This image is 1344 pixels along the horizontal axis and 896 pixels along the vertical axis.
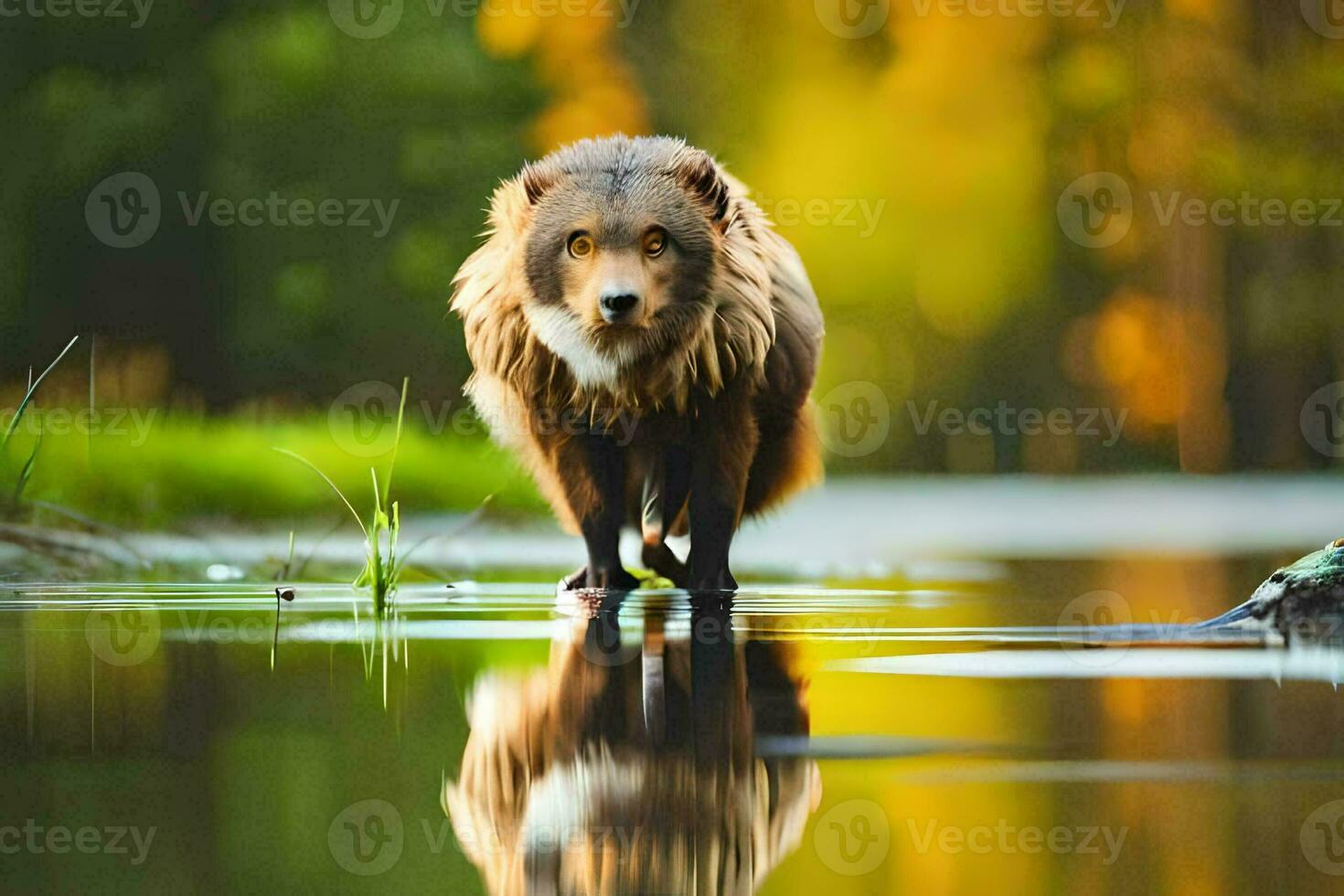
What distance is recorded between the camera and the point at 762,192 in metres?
9.85

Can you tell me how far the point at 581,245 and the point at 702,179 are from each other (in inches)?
13.5

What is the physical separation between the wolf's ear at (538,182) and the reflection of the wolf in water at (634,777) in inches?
57.3

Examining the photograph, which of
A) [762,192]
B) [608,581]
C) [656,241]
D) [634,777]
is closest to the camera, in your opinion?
[634,777]

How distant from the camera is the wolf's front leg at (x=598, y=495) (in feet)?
14.6

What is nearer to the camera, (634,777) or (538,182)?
(634,777)

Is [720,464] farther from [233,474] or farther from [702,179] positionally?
[233,474]

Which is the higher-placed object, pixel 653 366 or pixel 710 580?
pixel 653 366

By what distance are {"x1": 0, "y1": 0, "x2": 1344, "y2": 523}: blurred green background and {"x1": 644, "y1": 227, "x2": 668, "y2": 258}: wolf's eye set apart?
3120 millimetres

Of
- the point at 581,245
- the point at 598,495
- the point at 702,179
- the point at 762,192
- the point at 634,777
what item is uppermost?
the point at 762,192

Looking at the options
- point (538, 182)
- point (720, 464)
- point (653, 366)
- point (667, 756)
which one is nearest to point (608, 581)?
point (720, 464)

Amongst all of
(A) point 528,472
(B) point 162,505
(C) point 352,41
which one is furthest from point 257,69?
(A) point 528,472

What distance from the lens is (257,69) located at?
9062 mm

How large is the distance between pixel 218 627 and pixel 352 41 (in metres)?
6.02

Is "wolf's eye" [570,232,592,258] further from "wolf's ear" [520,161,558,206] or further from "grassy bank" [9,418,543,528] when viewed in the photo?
"grassy bank" [9,418,543,528]
